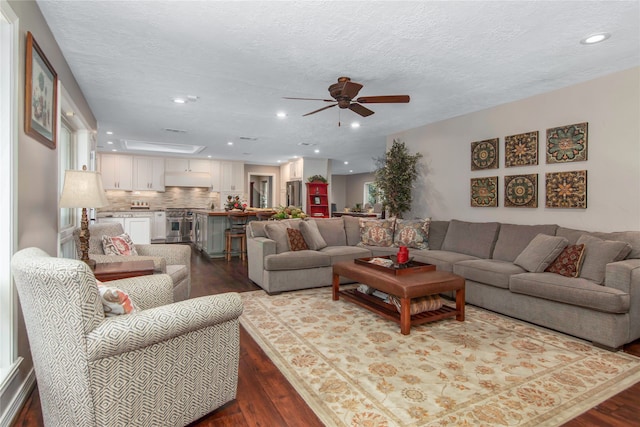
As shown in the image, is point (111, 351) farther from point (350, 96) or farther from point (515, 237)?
point (515, 237)

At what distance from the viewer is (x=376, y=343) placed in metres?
2.81

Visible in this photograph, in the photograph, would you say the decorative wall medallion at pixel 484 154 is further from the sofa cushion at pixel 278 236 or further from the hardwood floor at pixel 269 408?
the hardwood floor at pixel 269 408

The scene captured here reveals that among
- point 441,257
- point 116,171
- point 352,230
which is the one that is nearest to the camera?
point 441,257

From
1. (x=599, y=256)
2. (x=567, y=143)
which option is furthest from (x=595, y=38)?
(x=599, y=256)

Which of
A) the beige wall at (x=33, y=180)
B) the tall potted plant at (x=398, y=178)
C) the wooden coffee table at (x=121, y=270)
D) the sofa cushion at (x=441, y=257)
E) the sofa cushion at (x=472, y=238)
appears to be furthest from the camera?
the tall potted plant at (x=398, y=178)

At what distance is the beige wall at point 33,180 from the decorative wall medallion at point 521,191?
16.2 ft

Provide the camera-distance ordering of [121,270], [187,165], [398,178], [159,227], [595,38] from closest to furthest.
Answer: [121,270] < [595,38] < [398,178] < [159,227] < [187,165]

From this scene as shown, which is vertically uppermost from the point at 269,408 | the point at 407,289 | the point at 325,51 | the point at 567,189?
the point at 325,51

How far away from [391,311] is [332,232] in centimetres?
227

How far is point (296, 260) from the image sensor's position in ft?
14.3

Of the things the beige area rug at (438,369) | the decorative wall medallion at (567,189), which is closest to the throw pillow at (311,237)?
the beige area rug at (438,369)

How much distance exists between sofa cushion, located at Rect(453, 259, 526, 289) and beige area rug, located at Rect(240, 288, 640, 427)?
0.37 m

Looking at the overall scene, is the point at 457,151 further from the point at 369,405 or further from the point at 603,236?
the point at 369,405

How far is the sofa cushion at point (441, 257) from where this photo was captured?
13.5 ft
